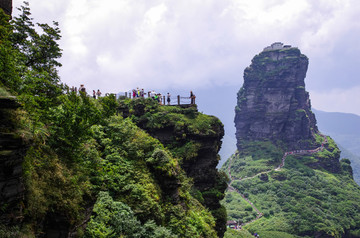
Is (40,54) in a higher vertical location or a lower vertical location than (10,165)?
higher

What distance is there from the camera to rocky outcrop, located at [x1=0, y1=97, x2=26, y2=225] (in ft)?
18.1

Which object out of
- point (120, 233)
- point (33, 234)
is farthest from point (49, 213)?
point (120, 233)

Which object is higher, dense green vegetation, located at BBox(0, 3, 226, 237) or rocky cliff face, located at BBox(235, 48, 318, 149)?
rocky cliff face, located at BBox(235, 48, 318, 149)

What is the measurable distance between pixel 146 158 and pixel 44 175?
9513 millimetres

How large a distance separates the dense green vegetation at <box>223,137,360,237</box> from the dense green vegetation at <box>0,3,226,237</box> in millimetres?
56164

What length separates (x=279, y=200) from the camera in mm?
85625

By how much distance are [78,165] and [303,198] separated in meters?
94.5

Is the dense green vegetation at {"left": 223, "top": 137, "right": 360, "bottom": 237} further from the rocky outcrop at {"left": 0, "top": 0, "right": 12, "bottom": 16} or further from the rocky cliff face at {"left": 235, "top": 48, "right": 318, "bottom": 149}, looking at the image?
the rocky outcrop at {"left": 0, "top": 0, "right": 12, "bottom": 16}

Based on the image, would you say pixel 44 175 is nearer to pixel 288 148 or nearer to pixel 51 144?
pixel 51 144

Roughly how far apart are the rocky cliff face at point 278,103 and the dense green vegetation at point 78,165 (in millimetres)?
122400

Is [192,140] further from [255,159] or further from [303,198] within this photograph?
[255,159]

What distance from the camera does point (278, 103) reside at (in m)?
134

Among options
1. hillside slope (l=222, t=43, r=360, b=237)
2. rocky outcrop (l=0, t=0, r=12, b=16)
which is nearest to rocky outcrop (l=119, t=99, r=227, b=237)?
rocky outcrop (l=0, t=0, r=12, b=16)

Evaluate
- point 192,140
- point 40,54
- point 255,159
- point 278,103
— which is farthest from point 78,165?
point 278,103
